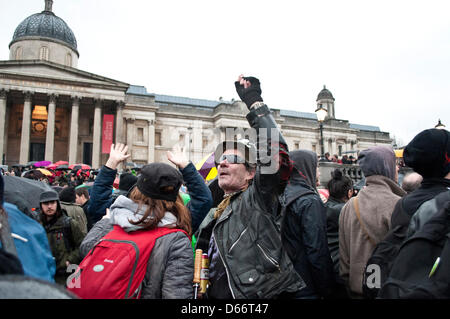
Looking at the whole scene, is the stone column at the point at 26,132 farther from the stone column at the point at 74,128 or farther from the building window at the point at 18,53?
the building window at the point at 18,53

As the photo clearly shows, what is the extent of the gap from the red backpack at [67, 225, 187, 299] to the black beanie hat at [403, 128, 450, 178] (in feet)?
6.16

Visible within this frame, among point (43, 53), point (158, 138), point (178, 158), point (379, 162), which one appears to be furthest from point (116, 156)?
point (43, 53)

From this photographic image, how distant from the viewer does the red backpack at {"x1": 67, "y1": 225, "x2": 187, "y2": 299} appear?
80.2 inches

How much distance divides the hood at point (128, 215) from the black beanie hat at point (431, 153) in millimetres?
1786

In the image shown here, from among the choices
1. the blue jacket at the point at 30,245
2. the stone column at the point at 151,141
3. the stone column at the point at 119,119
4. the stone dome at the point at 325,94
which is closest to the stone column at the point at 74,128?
the stone column at the point at 119,119

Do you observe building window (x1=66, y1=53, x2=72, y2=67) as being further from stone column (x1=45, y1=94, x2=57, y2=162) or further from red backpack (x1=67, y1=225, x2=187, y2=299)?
red backpack (x1=67, y1=225, x2=187, y2=299)

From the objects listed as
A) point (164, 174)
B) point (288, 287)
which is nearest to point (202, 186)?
point (164, 174)

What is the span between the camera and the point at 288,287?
226cm

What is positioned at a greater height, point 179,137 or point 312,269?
point 179,137

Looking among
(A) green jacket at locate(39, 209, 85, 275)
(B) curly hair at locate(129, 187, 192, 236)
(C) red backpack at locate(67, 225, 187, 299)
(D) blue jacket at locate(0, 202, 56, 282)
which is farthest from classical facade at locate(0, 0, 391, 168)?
(D) blue jacket at locate(0, 202, 56, 282)

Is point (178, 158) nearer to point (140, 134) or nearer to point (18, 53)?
point (140, 134)

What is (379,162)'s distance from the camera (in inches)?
120
